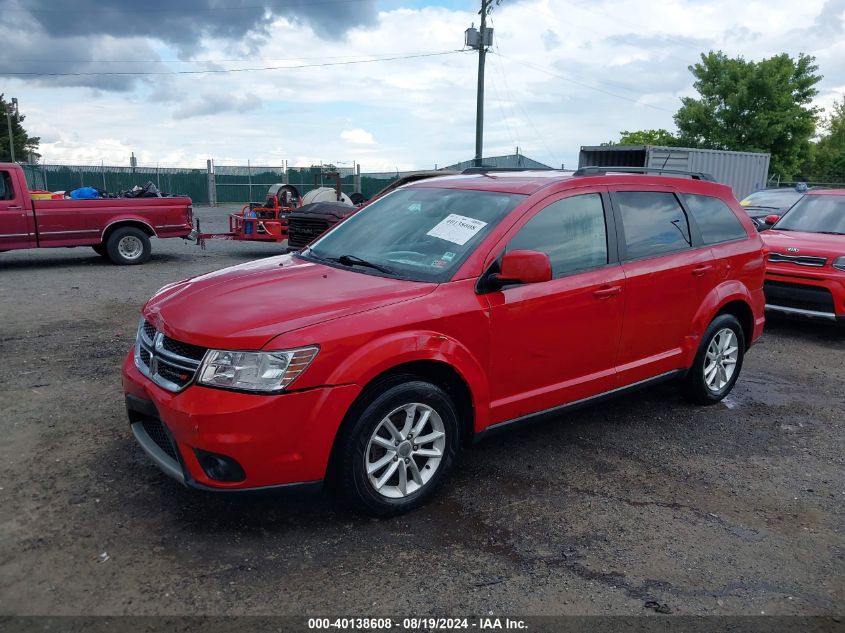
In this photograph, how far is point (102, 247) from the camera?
544 inches

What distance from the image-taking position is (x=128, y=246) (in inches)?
534

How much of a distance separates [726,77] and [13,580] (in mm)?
37474

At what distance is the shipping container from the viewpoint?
61.4 ft

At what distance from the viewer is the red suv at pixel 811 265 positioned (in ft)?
25.4

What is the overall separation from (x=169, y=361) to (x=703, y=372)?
3.94m

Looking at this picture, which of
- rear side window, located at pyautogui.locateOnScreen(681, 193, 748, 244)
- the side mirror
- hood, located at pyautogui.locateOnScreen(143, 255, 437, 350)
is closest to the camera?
hood, located at pyautogui.locateOnScreen(143, 255, 437, 350)

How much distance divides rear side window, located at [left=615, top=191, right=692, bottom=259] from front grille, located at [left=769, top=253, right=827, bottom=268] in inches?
149

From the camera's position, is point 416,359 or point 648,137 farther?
point 648,137

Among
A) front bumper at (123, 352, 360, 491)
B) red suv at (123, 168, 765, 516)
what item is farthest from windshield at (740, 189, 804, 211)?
front bumper at (123, 352, 360, 491)

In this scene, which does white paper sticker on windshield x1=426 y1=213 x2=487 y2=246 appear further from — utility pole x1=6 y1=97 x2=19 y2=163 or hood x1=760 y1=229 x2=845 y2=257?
utility pole x1=6 y1=97 x2=19 y2=163

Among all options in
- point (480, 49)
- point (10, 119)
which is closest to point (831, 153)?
point (480, 49)

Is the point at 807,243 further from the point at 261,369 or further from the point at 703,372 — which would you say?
the point at 261,369

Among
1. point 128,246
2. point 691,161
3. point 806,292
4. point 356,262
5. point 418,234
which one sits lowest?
point 128,246

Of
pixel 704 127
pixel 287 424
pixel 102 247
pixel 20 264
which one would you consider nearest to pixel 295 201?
pixel 102 247
